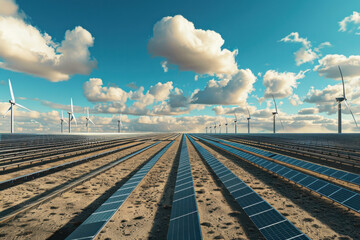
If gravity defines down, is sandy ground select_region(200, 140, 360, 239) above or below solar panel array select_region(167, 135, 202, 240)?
below

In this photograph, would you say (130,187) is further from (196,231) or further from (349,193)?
(349,193)

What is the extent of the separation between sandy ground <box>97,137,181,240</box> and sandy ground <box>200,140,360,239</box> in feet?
23.6

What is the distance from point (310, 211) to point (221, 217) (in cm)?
573

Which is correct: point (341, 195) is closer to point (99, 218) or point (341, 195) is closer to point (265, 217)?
point (265, 217)

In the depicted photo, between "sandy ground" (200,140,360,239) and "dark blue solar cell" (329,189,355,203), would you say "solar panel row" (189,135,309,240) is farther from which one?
"dark blue solar cell" (329,189,355,203)

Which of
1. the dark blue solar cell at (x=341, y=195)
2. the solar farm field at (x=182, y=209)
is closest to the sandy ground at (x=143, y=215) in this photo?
the solar farm field at (x=182, y=209)

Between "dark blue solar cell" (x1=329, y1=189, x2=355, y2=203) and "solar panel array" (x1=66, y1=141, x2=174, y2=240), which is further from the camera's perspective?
"dark blue solar cell" (x1=329, y1=189, x2=355, y2=203)

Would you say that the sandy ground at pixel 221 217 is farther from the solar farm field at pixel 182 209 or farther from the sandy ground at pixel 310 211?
the sandy ground at pixel 310 211

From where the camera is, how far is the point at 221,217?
10.9m

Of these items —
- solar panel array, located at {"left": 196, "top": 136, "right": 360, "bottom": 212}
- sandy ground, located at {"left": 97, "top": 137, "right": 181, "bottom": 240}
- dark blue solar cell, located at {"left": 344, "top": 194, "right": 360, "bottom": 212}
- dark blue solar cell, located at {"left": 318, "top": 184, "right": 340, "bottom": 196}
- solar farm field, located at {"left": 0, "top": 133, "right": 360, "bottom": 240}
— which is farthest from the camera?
dark blue solar cell, located at {"left": 318, "top": 184, "right": 340, "bottom": 196}

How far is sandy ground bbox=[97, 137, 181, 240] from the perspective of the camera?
926cm

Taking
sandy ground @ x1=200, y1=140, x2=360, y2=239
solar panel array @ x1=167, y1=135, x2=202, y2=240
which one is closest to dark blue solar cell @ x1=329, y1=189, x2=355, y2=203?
sandy ground @ x1=200, y1=140, x2=360, y2=239

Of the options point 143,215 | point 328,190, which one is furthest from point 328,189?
point 143,215

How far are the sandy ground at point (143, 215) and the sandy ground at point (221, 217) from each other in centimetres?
217
